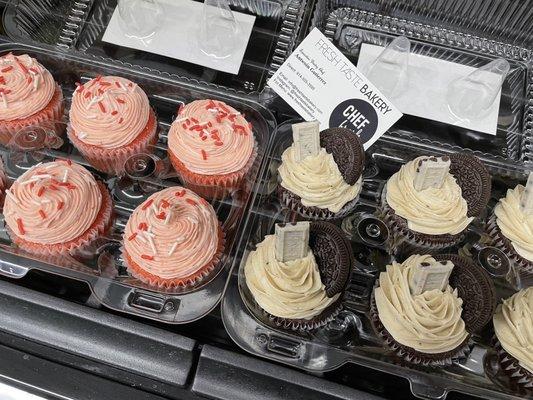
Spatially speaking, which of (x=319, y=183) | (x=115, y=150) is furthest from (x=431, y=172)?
(x=115, y=150)

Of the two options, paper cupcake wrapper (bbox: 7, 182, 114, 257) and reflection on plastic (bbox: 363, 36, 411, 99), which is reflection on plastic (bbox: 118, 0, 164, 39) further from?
reflection on plastic (bbox: 363, 36, 411, 99)

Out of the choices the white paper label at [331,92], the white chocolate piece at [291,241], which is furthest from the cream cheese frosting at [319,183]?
the white chocolate piece at [291,241]

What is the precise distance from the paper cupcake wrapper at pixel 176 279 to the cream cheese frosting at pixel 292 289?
233 millimetres

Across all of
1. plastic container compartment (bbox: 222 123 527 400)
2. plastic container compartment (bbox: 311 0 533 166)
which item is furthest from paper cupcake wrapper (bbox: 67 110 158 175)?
plastic container compartment (bbox: 311 0 533 166)

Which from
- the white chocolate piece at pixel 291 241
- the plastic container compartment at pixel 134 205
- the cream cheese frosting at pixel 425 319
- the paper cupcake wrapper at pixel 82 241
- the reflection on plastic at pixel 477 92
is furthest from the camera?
the reflection on plastic at pixel 477 92

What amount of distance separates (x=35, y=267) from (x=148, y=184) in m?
0.57

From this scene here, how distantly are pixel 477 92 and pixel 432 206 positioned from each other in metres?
0.82

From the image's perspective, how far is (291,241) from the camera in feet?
6.07

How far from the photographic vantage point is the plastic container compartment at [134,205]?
2.06 meters

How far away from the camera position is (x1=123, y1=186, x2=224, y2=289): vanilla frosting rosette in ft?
6.78

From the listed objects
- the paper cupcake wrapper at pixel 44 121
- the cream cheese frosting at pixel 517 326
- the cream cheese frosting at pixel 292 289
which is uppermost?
the cream cheese frosting at pixel 517 326

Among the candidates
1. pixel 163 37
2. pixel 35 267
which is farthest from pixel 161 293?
pixel 163 37

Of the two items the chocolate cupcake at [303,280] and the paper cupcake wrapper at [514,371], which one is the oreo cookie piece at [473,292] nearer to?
the paper cupcake wrapper at [514,371]

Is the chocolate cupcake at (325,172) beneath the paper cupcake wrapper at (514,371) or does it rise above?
above
